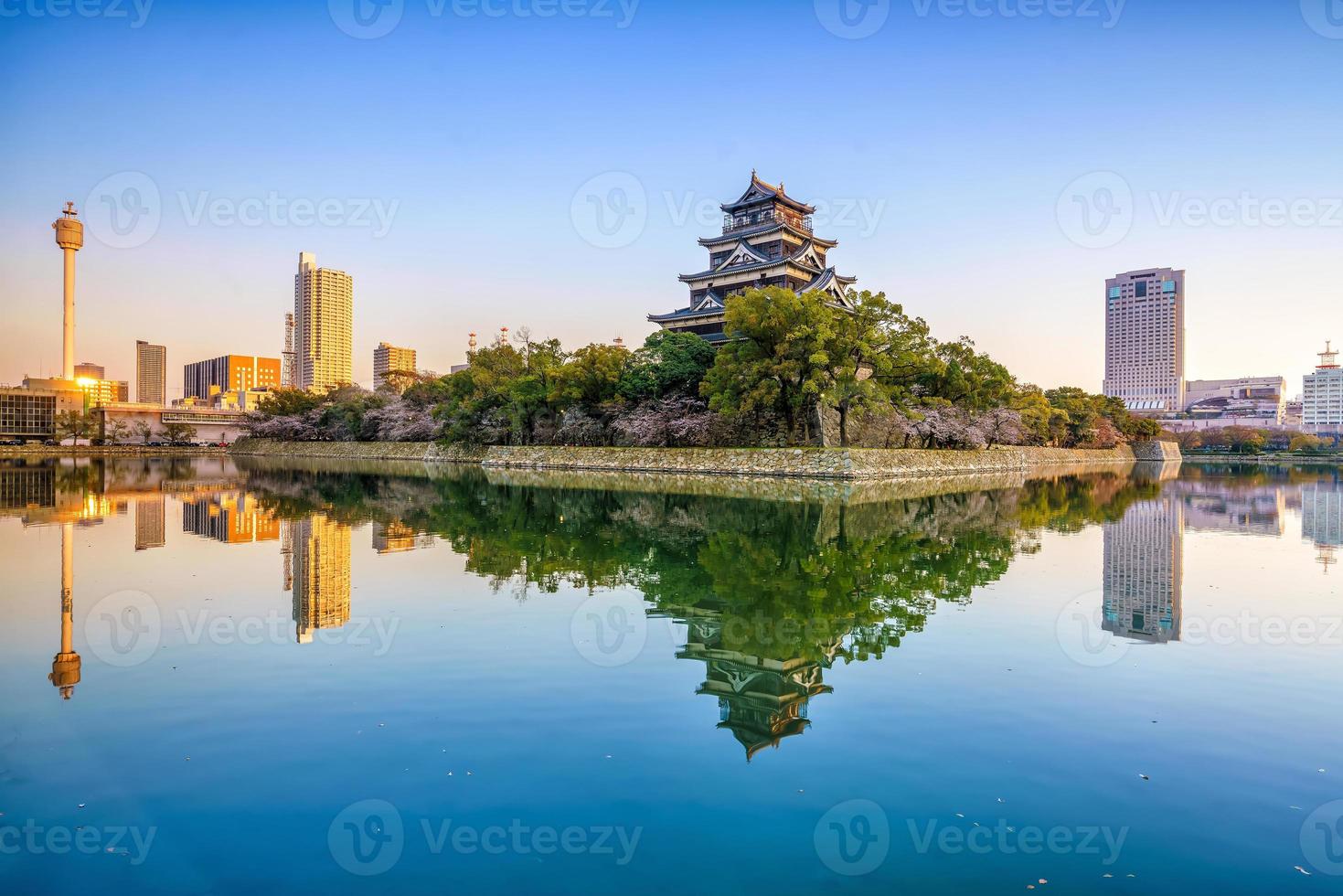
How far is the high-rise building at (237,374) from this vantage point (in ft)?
498

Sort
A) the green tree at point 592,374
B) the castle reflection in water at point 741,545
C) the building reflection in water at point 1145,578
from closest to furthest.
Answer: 1. the castle reflection in water at point 741,545
2. the building reflection in water at point 1145,578
3. the green tree at point 592,374

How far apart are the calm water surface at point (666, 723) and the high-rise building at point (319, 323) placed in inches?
6000

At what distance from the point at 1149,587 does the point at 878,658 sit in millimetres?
5363

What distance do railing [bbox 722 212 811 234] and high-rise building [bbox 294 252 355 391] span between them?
410ft

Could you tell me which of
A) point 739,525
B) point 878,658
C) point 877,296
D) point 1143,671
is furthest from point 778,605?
point 877,296

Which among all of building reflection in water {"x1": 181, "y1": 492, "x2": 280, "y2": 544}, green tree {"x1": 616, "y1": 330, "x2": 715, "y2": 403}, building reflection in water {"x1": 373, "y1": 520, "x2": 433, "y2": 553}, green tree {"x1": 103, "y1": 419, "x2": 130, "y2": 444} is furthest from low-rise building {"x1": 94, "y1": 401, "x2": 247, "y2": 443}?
building reflection in water {"x1": 373, "y1": 520, "x2": 433, "y2": 553}

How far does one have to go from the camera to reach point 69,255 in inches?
2822

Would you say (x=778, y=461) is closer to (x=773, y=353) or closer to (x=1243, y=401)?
(x=773, y=353)

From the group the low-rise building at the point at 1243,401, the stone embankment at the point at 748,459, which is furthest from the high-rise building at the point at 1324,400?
the stone embankment at the point at 748,459

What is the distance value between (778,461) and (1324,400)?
11456cm

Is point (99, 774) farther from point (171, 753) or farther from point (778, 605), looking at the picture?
point (778, 605)

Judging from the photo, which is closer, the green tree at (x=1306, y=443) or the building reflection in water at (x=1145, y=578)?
the building reflection in water at (x=1145, y=578)

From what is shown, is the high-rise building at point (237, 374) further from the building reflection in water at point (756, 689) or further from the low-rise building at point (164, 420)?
the building reflection in water at point (756, 689)

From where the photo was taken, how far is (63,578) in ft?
30.7
